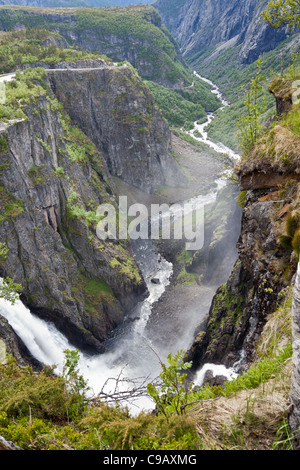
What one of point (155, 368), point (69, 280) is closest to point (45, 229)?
point (69, 280)

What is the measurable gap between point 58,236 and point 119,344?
12.3m

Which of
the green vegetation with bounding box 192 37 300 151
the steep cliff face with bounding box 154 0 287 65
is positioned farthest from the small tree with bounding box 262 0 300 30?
the steep cliff face with bounding box 154 0 287 65

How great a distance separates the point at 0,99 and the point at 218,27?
208196 mm

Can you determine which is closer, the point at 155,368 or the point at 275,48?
the point at 155,368

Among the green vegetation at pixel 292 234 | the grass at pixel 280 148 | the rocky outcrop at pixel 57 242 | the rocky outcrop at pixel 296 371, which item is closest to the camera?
the rocky outcrop at pixel 296 371

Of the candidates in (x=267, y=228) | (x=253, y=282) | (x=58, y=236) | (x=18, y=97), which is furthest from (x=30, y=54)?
(x=253, y=282)

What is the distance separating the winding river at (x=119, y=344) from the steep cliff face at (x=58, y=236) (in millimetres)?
1250

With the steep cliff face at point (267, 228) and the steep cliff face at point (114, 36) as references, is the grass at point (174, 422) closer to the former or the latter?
the steep cliff face at point (267, 228)

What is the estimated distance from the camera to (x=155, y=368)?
1075 inches

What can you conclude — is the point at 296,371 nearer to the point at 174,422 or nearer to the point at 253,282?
the point at 174,422

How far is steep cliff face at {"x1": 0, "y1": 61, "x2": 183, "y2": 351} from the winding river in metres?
1.25

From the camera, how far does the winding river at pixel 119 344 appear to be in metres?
22.1

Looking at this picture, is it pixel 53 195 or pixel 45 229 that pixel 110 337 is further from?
pixel 53 195

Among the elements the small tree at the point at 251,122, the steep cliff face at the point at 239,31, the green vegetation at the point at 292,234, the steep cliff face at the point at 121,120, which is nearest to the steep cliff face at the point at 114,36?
the steep cliff face at the point at 239,31
